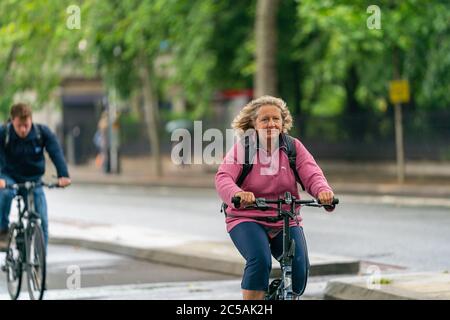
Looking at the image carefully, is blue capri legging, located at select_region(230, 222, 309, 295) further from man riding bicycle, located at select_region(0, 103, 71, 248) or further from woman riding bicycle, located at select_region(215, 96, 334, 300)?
man riding bicycle, located at select_region(0, 103, 71, 248)

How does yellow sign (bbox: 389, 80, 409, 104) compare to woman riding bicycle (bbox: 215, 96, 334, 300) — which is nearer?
woman riding bicycle (bbox: 215, 96, 334, 300)

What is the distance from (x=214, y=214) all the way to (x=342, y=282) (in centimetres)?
997

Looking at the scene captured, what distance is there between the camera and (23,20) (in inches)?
814

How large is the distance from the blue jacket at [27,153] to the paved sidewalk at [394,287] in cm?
259

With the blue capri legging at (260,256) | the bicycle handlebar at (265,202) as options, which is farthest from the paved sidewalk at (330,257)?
the bicycle handlebar at (265,202)

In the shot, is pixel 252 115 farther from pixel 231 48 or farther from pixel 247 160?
pixel 231 48

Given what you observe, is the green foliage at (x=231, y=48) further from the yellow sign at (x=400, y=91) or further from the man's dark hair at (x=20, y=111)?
the man's dark hair at (x=20, y=111)

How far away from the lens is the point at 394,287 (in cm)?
930

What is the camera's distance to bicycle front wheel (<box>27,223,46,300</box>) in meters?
9.51

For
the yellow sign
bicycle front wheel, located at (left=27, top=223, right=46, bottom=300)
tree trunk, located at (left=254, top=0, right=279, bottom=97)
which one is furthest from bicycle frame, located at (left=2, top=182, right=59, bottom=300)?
the yellow sign

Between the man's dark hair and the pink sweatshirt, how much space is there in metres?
3.35

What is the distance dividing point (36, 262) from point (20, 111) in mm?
1286
